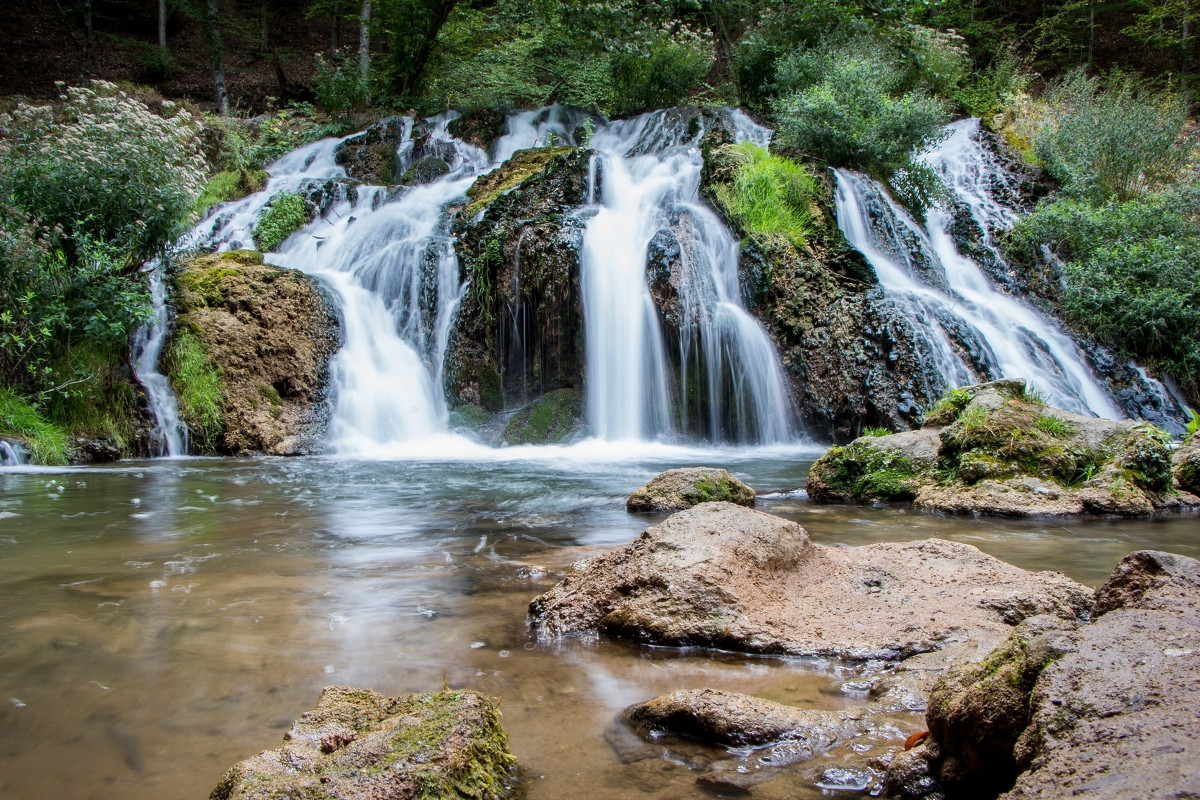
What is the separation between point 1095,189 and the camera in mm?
15375

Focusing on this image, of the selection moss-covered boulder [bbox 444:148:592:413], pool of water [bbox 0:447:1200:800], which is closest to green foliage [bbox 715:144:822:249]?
moss-covered boulder [bbox 444:148:592:413]

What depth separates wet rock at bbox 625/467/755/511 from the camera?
5.59 m

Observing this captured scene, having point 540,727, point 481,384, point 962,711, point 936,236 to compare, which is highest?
point 936,236

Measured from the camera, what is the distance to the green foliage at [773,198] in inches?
486

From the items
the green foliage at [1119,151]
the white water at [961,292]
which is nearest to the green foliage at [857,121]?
the white water at [961,292]

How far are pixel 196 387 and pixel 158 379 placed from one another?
1.68 feet

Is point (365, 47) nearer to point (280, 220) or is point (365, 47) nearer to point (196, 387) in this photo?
point (280, 220)

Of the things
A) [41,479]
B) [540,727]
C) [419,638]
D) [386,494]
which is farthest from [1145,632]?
[41,479]

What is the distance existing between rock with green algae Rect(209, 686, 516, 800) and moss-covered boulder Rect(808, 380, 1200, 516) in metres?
5.22

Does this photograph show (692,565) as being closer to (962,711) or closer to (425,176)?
(962,711)

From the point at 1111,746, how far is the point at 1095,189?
17.8m

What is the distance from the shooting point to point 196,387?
1023cm

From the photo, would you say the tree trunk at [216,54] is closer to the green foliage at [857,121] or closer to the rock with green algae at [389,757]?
the green foliage at [857,121]

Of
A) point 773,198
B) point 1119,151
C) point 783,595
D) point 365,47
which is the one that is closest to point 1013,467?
point 783,595
